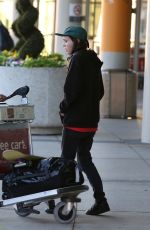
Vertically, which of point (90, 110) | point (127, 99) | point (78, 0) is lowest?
point (127, 99)

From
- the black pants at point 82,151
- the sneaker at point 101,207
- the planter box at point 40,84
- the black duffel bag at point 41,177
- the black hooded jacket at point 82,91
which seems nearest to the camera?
the black duffel bag at point 41,177

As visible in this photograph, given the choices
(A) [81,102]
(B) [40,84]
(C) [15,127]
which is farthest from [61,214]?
(B) [40,84]

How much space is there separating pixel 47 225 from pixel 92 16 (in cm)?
3042

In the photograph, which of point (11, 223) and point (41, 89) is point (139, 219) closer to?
point (11, 223)

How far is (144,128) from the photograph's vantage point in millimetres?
11766

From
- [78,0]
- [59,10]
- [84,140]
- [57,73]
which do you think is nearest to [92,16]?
[59,10]

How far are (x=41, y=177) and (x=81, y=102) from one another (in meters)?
0.77

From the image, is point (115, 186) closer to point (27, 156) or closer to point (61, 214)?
point (61, 214)

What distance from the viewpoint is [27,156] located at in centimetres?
626

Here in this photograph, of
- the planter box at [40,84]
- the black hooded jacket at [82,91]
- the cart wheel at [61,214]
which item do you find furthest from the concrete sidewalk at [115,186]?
the black hooded jacket at [82,91]

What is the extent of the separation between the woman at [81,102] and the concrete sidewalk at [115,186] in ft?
0.90

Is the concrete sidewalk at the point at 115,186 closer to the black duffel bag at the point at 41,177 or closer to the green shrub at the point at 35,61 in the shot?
the black duffel bag at the point at 41,177

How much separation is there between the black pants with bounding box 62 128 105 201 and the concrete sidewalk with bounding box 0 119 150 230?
325 mm

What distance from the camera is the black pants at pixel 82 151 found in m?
6.46
